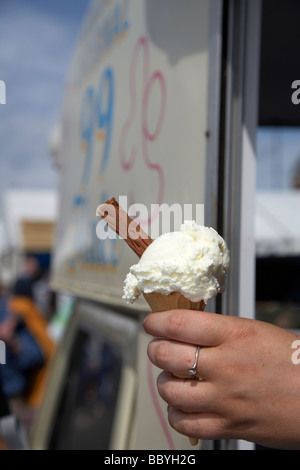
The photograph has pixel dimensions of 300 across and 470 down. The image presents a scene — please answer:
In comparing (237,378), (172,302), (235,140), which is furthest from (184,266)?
(235,140)

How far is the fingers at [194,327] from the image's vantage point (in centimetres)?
68

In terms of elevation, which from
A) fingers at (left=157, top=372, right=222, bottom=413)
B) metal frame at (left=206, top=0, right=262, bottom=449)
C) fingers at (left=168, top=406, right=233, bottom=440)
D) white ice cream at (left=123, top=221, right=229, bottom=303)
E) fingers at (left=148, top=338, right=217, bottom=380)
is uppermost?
metal frame at (left=206, top=0, right=262, bottom=449)

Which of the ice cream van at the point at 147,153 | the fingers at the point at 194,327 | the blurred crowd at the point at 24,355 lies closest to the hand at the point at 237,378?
the fingers at the point at 194,327

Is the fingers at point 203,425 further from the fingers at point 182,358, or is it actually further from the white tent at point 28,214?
the white tent at point 28,214

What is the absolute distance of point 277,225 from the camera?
743 cm

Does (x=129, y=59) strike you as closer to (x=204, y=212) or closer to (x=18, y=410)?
(x=204, y=212)

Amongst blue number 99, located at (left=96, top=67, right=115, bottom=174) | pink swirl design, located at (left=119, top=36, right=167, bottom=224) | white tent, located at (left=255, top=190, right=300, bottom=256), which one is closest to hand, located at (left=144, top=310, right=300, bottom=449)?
pink swirl design, located at (left=119, top=36, right=167, bottom=224)

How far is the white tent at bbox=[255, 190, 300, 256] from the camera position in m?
7.18

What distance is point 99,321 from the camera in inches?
82.4

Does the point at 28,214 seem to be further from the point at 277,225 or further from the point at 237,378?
the point at 237,378

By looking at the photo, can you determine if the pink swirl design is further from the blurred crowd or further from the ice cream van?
the blurred crowd

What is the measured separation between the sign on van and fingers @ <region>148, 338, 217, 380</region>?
47 centimetres
